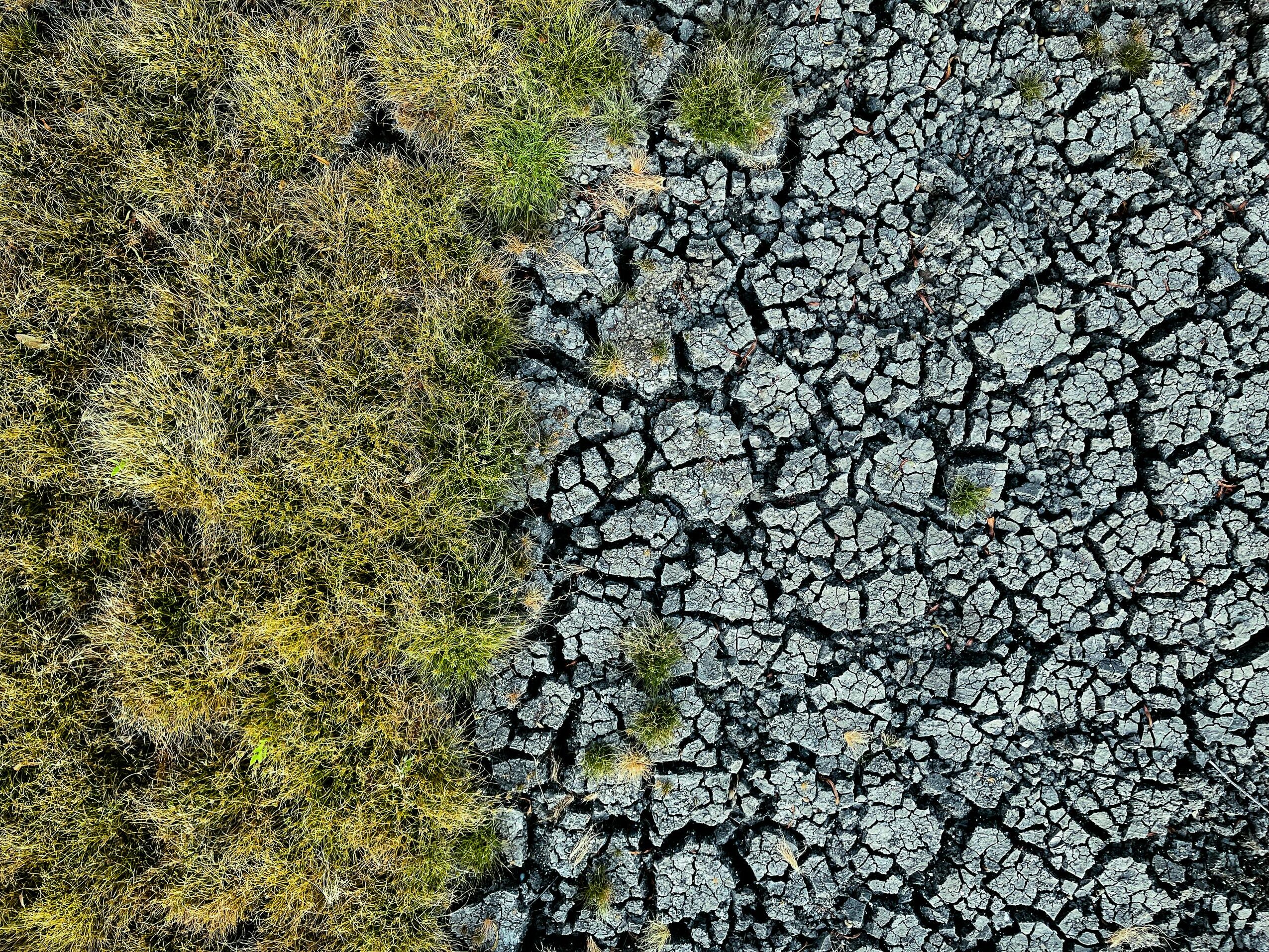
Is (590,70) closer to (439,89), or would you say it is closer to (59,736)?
(439,89)

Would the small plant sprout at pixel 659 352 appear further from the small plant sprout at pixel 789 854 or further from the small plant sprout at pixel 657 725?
the small plant sprout at pixel 789 854

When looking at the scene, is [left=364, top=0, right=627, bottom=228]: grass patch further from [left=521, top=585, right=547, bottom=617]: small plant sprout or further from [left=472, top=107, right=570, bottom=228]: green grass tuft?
[left=521, top=585, right=547, bottom=617]: small plant sprout

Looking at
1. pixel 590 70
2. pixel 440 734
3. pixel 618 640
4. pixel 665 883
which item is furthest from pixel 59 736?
pixel 590 70

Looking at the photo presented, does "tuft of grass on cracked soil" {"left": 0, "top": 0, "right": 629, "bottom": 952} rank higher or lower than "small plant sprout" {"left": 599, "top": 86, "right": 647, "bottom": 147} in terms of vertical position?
lower

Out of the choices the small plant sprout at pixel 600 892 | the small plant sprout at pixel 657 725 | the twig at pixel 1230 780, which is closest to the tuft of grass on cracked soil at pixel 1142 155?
the twig at pixel 1230 780

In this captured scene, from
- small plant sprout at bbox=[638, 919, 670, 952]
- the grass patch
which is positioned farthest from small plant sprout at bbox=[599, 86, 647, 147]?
small plant sprout at bbox=[638, 919, 670, 952]

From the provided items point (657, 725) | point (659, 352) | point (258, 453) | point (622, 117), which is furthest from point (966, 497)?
point (258, 453)

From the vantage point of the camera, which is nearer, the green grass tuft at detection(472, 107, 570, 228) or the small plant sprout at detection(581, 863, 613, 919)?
the small plant sprout at detection(581, 863, 613, 919)
